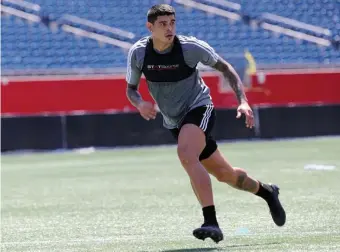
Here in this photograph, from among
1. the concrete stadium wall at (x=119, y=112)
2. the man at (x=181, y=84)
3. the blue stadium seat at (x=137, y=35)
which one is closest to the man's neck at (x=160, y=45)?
the man at (x=181, y=84)

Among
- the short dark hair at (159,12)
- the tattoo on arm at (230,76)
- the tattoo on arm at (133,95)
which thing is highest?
the short dark hair at (159,12)

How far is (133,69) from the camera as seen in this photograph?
7.92 meters

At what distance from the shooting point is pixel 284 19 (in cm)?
2873

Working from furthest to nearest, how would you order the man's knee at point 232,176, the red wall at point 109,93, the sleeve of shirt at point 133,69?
the red wall at point 109,93 < the man's knee at point 232,176 < the sleeve of shirt at point 133,69

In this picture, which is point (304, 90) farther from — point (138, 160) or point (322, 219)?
point (322, 219)

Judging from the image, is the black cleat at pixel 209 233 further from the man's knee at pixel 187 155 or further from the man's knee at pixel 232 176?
the man's knee at pixel 232 176

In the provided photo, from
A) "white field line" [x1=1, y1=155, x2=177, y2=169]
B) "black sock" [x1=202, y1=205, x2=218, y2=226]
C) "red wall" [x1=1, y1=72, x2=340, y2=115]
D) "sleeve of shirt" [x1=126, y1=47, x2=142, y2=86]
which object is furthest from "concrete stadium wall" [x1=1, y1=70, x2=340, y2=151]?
"black sock" [x1=202, y1=205, x2=218, y2=226]

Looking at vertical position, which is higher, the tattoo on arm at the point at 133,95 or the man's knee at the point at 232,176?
the tattoo on arm at the point at 133,95

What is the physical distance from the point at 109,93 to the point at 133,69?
15105 mm

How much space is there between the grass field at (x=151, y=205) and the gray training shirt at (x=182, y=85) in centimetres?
100

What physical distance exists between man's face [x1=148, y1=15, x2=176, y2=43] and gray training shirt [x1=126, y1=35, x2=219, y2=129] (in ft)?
0.59

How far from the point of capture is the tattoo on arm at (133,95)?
7.75m

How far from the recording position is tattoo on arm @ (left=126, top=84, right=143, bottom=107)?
775 centimetres

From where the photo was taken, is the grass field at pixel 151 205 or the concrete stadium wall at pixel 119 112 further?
the concrete stadium wall at pixel 119 112
